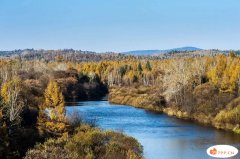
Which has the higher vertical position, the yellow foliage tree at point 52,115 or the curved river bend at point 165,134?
the yellow foliage tree at point 52,115

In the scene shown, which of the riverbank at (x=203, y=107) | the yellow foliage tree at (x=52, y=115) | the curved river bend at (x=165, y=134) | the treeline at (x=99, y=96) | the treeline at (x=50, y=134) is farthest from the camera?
the riverbank at (x=203, y=107)

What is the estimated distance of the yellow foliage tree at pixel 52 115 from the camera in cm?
4504

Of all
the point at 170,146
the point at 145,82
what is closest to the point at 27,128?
the point at 170,146

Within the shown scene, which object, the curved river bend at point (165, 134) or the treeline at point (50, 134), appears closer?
the treeline at point (50, 134)

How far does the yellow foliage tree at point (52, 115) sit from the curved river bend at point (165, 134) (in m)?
8.08

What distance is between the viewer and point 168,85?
9669 centimetres

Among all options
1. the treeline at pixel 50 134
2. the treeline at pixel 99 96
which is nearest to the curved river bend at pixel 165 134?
the treeline at pixel 99 96

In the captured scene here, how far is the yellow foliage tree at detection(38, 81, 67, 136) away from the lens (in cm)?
4504

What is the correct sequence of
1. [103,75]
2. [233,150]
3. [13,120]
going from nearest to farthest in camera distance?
1. [233,150]
2. [13,120]
3. [103,75]

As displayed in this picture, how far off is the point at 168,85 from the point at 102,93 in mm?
37431

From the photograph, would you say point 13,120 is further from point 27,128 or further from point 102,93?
point 102,93

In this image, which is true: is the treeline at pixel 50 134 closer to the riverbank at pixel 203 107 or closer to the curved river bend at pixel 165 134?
the curved river bend at pixel 165 134

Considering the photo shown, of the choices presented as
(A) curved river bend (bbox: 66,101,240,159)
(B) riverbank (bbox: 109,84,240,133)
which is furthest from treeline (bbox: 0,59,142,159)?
(B) riverbank (bbox: 109,84,240,133)

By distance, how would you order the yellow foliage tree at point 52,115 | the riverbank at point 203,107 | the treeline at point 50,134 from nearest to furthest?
1. the treeline at point 50,134
2. the yellow foliage tree at point 52,115
3. the riverbank at point 203,107
